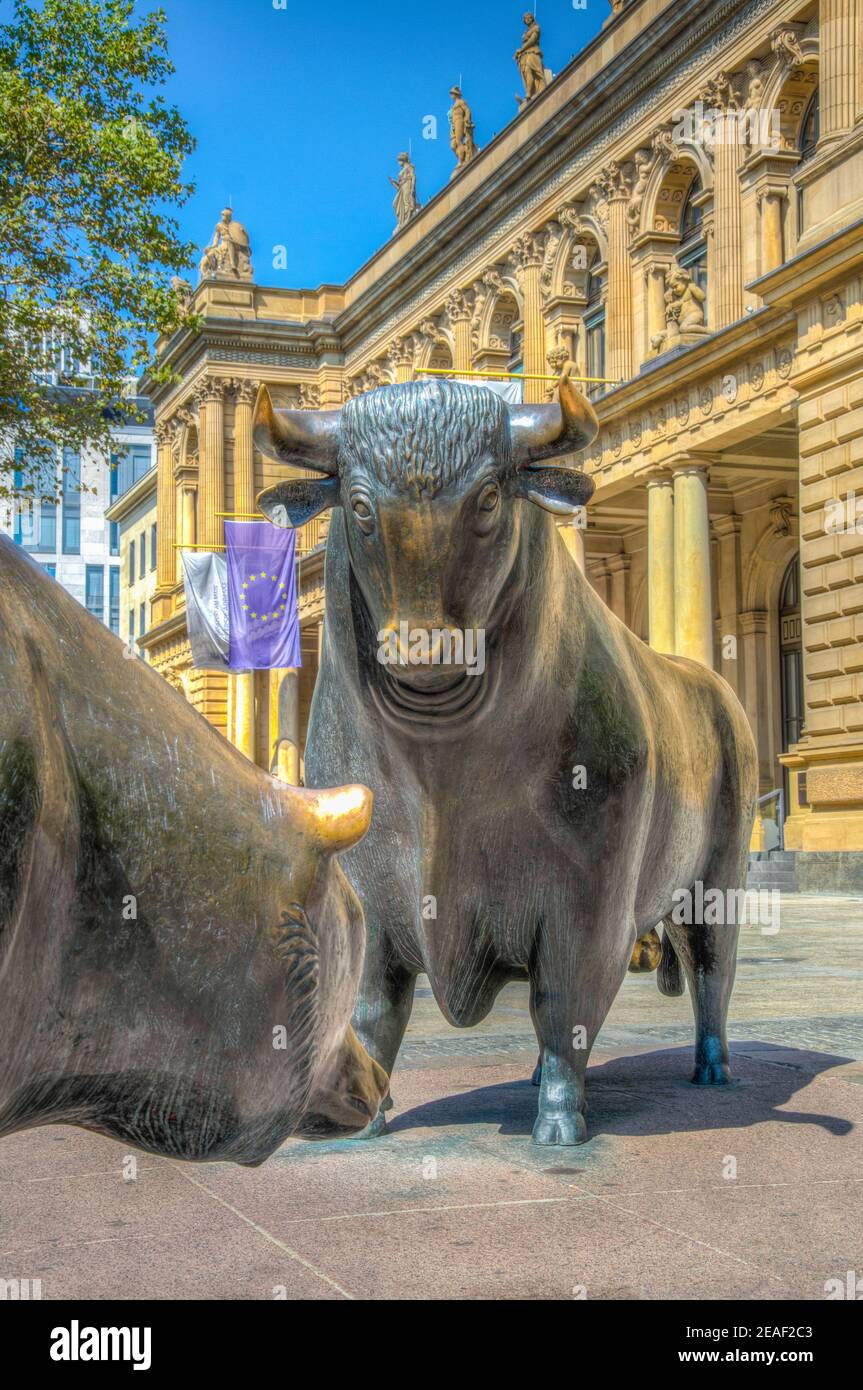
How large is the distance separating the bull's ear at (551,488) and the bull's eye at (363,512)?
382 millimetres

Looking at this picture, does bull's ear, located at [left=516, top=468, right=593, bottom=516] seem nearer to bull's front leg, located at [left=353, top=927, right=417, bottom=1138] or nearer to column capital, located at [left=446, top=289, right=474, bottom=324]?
bull's front leg, located at [left=353, top=927, right=417, bottom=1138]

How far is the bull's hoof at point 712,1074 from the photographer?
5.04m

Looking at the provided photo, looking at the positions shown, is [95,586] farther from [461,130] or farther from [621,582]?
[621,582]

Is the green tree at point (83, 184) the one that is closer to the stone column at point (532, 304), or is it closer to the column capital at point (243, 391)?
the stone column at point (532, 304)

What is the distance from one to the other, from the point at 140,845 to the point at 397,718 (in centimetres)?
233

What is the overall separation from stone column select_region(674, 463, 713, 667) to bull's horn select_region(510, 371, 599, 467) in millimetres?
24766

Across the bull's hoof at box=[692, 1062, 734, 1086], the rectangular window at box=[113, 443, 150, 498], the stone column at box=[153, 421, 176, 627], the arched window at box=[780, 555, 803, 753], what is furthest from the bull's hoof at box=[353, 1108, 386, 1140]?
the rectangular window at box=[113, 443, 150, 498]

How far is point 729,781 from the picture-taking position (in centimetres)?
521

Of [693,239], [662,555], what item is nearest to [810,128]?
[693,239]

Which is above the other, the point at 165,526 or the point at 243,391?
the point at 243,391

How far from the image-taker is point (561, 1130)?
4043 mm

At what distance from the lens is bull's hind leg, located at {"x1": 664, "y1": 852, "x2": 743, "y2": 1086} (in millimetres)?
5086

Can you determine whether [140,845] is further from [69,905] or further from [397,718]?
[397,718]

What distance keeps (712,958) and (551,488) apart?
2.35 meters
